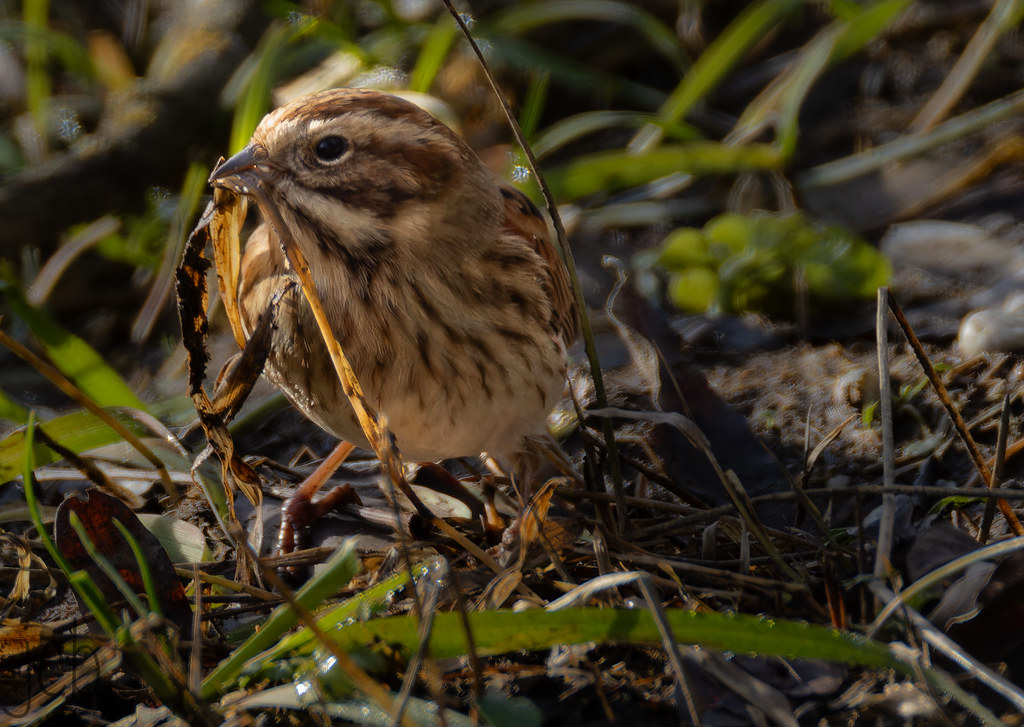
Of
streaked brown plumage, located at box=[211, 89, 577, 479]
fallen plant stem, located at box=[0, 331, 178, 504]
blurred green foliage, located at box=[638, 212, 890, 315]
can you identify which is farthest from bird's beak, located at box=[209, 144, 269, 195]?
blurred green foliage, located at box=[638, 212, 890, 315]

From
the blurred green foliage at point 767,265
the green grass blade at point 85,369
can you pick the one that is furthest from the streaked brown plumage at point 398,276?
the blurred green foliage at point 767,265

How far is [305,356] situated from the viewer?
2.50 meters

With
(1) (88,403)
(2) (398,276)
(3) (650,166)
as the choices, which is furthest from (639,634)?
(3) (650,166)

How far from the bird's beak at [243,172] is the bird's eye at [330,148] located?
123 mm

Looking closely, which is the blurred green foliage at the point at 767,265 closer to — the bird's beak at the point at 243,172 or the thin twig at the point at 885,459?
the thin twig at the point at 885,459

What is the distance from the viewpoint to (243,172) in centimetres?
230

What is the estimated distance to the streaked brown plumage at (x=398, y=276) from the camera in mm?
2350

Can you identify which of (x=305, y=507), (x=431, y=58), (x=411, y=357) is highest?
(x=431, y=58)

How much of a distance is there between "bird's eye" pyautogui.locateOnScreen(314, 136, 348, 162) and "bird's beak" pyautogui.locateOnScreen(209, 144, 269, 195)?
0.40 ft

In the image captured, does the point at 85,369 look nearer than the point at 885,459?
No

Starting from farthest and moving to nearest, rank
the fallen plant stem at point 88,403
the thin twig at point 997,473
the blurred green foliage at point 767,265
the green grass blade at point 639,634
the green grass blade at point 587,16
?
the green grass blade at point 587,16, the blurred green foliage at point 767,265, the fallen plant stem at point 88,403, the thin twig at point 997,473, the green grass blade at point 639,634

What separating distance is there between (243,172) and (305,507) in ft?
3.16

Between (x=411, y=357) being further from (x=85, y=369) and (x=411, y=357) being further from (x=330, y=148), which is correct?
(x=85, y=369)

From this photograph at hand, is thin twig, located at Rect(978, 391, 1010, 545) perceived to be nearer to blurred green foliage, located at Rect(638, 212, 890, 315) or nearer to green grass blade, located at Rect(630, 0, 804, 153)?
blurred green foliage, located at Rect(638, 212, 890, 315)
